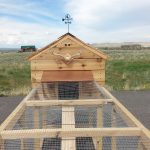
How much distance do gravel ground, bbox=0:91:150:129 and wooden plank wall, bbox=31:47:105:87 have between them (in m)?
3.58

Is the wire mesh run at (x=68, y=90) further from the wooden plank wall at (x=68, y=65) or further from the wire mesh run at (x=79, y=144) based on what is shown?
the wire mesh run at (x=79, y=144)

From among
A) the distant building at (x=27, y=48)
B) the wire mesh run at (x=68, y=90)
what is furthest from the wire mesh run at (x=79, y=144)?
the distant building at (x=27, y=48)

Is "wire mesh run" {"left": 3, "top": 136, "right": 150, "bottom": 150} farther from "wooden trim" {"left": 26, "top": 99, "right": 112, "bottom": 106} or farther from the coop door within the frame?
the coop door

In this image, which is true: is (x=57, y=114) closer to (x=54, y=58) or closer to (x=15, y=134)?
(x=54, y=58)

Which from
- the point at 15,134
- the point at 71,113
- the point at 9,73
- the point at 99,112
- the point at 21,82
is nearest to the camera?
the point at 15,134

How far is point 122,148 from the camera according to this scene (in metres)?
6.35

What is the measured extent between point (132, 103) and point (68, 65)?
24.1ft

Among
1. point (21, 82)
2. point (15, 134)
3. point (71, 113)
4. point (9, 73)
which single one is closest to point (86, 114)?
point (71, 113)

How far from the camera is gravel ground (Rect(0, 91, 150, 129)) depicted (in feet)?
37.0

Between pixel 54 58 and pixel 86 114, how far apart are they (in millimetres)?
1437

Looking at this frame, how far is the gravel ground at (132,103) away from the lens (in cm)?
1128

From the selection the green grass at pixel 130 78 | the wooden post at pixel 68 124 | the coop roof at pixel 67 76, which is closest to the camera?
the wooden post at pixel 68 124

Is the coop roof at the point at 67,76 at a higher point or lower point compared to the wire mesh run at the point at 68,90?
higher

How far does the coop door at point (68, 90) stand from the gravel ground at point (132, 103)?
3.66m
